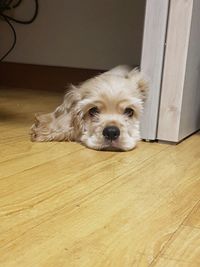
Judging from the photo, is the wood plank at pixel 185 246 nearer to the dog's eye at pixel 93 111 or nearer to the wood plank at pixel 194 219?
the wood plank at pixel 194 219

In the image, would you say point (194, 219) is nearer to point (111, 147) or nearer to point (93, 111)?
point (111, 147)

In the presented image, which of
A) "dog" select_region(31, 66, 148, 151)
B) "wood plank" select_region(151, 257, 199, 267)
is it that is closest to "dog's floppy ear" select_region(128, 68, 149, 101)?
"dog" select_region(31, 66, 148, 151)

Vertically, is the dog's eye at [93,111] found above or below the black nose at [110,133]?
above

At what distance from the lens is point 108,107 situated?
1.60 metres

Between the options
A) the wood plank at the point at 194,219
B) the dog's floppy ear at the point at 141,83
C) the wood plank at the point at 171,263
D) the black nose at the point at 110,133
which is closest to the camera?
the wood plank at the point at 171,263

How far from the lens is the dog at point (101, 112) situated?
157cm

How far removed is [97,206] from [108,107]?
70 centimetres

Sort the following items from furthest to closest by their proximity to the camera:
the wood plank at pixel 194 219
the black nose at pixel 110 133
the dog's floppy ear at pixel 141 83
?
1. the dog's floppy ear at pixel 141 83
2. the black nose at pixel 110 133
3. the wood plank at pixel 194 219

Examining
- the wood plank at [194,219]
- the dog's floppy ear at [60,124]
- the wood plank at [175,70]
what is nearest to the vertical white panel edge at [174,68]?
the wood plank at [175,70]

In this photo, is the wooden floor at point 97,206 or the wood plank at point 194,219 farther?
the wood plank at point 194,219

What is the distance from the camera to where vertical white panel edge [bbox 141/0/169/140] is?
1.54 metres

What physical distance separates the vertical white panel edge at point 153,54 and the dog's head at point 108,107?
0.03 metres

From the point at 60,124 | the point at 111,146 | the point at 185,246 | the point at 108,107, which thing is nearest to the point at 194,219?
the point at 185,246

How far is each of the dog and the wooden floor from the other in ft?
0.22
